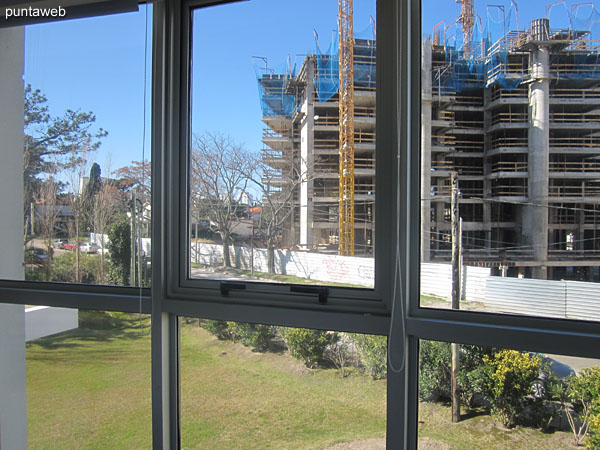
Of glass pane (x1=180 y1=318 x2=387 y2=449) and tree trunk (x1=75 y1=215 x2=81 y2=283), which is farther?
tree trunk (x1=75 y1=215 x2=81 y2=283)

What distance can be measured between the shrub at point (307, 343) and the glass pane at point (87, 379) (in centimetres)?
63

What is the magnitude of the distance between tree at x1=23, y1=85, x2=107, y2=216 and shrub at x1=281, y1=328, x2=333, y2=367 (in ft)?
4.21

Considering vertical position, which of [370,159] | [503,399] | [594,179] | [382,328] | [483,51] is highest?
[483,51]

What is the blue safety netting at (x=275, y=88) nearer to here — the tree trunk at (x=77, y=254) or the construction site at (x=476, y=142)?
the construction site at (x=476, y=142)

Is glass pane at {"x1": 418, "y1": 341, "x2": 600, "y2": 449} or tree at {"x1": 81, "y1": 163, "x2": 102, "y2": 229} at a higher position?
tree at {"x1": 81, "y1": 163, "x2": 102, "y2": 229}

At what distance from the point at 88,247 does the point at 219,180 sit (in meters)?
0.75

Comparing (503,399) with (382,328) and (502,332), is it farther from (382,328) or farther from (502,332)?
(382,328)

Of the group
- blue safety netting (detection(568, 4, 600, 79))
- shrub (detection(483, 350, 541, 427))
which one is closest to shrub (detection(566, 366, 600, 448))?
shrub (detection(483, 350, 541, 427))

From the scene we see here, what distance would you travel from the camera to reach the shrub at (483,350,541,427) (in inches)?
49.6

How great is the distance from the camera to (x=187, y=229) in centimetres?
173

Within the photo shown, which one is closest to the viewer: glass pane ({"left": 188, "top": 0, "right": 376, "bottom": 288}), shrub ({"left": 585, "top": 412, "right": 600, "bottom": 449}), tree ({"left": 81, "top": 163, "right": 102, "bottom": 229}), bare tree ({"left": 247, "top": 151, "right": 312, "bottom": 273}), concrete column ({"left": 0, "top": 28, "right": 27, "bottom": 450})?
shrub ({"left": 585, "top": 412, "right": 600, "bottom": 449})

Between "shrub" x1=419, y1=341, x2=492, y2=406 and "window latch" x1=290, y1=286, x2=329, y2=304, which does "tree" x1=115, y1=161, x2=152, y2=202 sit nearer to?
"window latch" x1=290, y1=286, x2=329, y2=304

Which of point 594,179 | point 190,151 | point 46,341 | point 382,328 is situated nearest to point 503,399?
Result: point 382,328

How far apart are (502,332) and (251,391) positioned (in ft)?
3.30
